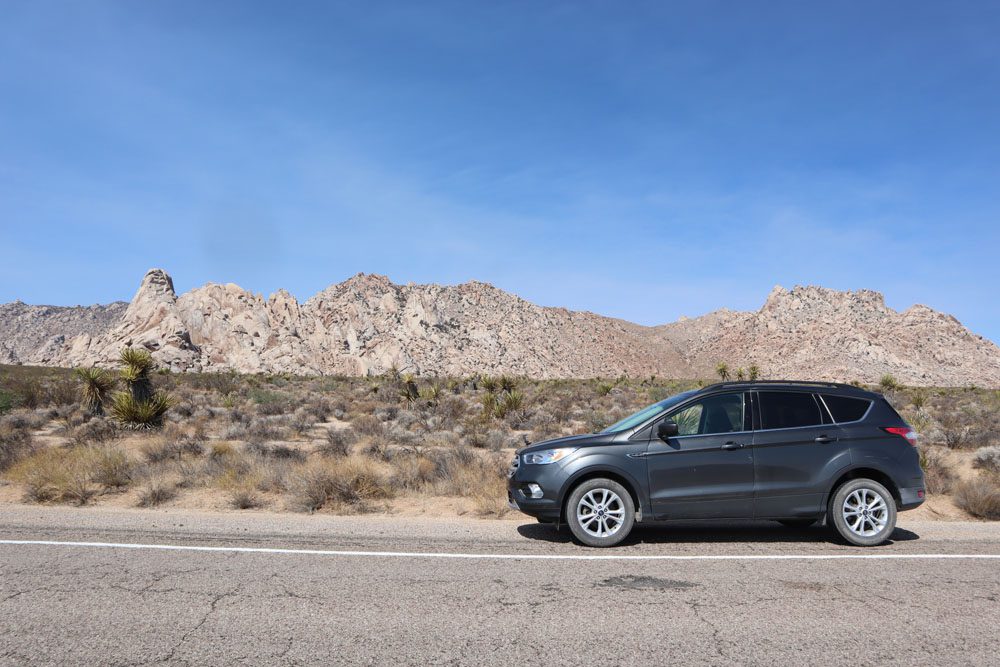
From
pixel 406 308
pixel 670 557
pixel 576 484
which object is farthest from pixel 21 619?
pixel 406 308

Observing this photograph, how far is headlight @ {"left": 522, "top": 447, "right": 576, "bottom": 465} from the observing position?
8000mm

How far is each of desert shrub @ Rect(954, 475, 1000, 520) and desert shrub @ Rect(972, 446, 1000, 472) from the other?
3.89 m

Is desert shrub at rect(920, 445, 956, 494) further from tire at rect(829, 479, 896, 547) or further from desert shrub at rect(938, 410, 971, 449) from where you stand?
desert shrub at rect(938, 410, 971, 449)

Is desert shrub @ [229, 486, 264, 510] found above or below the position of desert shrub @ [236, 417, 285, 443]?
below

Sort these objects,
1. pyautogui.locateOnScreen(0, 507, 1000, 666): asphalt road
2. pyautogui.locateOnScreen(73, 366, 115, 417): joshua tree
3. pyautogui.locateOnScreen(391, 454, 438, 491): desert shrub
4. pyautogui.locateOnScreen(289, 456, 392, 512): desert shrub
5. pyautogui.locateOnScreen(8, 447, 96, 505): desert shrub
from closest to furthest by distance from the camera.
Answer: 1. pyautogui.locateOnScreen(0, 507, 1000, 666): asphalt road
2. pyautogui.locateOnScreen(289, 456, 392, 512): desert shrub
3. pyautogui.locateOnScreen(8, 447, 96, 505): desert shrub
4. pyautogui.locateOnScreen(391, 454, 438, 491): desert shrub
5. pyautogui.locateOnScreen(73, 366, 115, 417): joshua tree

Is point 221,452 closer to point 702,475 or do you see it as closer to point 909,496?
point 702,475


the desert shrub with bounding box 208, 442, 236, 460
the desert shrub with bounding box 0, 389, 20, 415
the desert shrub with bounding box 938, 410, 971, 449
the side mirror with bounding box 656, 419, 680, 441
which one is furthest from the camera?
the desert shrub with bounding box 0, 389, 20, 415

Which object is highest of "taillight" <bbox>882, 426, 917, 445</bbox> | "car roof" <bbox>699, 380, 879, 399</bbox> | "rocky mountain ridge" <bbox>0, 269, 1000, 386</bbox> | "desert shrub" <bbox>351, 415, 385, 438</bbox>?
"rocky mountain ridge" <bbox>0, 269, 1000, 386</bbox>

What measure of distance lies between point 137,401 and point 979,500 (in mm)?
21314

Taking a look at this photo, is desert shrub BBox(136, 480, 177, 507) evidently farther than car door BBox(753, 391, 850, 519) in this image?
Yes

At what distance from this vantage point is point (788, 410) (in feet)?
27.1

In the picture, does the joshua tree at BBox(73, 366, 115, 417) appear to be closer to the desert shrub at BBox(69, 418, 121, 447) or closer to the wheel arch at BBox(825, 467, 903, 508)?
the desert shrub at BBox(69, 418, 121, 447)

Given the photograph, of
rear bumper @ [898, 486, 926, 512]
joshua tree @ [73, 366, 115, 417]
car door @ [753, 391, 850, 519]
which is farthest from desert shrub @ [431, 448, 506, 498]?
joshua tree @ [73, 366, 115, 417]

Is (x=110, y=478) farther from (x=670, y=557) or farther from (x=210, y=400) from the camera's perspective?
(x=210, y=400)
